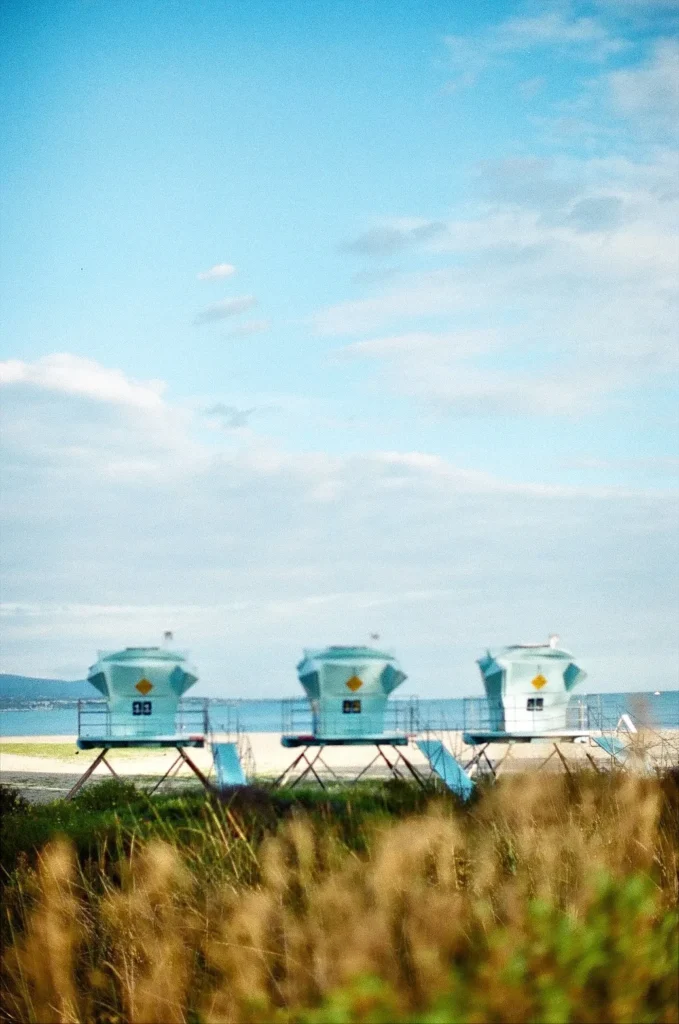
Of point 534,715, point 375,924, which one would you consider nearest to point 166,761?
point 534,715

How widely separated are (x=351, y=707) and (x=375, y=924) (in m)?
12.3

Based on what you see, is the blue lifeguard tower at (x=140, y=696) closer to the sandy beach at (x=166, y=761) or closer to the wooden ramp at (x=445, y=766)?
the sandy beach at (x=166, y=761)

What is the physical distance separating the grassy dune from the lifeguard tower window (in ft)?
28.6

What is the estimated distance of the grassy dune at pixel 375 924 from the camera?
4438 millimetres

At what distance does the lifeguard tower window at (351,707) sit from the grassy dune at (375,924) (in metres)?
8.73

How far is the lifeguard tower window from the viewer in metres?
17.3

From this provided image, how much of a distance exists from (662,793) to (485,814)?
1322mm

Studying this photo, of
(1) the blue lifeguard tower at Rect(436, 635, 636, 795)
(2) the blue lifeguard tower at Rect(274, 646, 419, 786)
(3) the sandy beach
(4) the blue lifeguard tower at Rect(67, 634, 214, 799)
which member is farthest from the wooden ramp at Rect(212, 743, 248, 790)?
(1) the blue lifeguard tower at Rect(436, 635, 636, 795)

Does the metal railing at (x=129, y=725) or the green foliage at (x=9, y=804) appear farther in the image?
the metal railing at (x=129, y=725)

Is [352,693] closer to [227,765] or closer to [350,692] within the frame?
[350,692]

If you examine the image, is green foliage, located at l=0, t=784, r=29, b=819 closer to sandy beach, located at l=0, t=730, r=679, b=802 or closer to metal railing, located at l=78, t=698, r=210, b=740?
metal railing, located at l=78, t=698, r=210, b=740

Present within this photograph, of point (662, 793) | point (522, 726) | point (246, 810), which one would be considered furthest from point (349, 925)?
point (522, 726)

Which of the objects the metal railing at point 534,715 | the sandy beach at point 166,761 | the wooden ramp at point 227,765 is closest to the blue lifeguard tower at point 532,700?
the metal railing at point 534,715

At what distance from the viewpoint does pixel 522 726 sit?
18078mm
